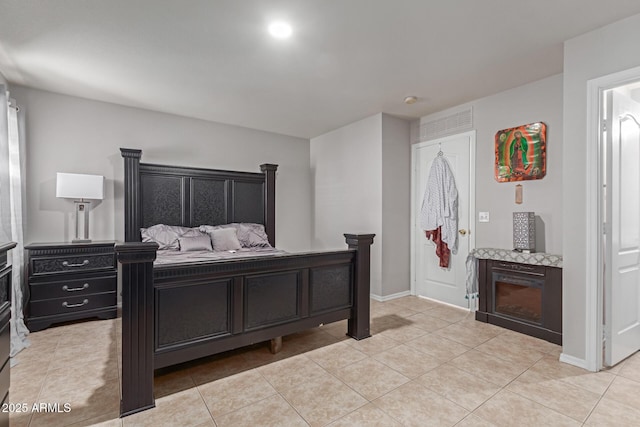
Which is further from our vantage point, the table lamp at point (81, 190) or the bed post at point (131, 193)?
the bed post at point (131, 193)

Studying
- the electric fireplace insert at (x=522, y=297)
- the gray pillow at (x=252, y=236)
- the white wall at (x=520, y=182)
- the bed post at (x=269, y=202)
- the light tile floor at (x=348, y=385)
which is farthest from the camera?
the bed post at (x=269, y=202)

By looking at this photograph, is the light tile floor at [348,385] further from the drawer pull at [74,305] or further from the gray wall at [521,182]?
the gray wall at [521,182]

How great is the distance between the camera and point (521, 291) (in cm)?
320

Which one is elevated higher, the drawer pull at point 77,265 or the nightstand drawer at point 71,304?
the drawer pull at point 77,265

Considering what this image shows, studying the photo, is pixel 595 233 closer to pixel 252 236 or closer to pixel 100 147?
pixel 252 236

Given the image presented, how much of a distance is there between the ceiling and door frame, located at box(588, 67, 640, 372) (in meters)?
0.65

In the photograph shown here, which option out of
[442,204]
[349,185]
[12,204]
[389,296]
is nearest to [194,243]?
[12,204]

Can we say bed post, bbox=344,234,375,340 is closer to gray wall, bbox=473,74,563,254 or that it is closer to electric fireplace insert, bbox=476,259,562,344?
electric fireplace insert, bbox=476,259,562,344

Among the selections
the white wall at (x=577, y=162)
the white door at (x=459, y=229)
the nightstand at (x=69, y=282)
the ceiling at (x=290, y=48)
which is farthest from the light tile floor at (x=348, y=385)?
the ceiling at (x=290, y=48)

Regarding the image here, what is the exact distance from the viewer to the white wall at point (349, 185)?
445 cm

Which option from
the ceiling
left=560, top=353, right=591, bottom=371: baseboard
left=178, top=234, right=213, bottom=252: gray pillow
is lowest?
left=560, top=353, right=591, bottom=371: baseboard

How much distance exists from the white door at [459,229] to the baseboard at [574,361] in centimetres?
146

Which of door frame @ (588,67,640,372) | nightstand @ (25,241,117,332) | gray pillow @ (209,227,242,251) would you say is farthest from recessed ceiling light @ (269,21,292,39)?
nightstand @ (25,241,117,332)

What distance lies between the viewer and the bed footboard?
1.92m
